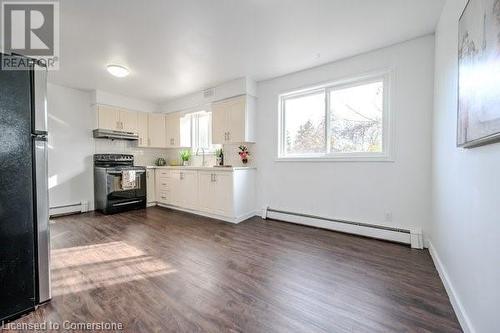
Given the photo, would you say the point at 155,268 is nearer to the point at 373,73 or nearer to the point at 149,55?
the point at 149,55

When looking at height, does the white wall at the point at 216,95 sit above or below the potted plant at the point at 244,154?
above

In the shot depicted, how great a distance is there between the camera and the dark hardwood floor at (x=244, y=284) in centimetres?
139

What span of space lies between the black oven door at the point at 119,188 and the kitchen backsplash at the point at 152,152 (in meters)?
0.74

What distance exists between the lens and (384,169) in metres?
2.78

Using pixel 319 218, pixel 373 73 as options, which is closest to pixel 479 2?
pixel 373 73

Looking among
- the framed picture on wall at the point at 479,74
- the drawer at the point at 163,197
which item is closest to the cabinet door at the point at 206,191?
the drawer at the point at 163,197

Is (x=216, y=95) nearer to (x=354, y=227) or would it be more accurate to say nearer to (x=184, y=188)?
(x=184, y=188)

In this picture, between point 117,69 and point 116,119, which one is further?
point 116,119

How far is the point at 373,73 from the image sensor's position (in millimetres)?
2857

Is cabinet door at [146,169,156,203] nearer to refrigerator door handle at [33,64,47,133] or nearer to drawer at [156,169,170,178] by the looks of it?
drawer at [156,169,170,178]

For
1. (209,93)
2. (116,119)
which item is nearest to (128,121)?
(116,119)

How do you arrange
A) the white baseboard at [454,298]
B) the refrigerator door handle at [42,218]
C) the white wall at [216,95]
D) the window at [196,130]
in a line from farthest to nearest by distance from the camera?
the window at [196,130] → the white wall at [216,95] → the refrigerator door handle at [42,218] → the white baseboard at [454,298]

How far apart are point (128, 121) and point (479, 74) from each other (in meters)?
5.38

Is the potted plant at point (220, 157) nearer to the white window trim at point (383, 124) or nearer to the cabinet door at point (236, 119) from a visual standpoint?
the cabinet door at point (236, 119)
